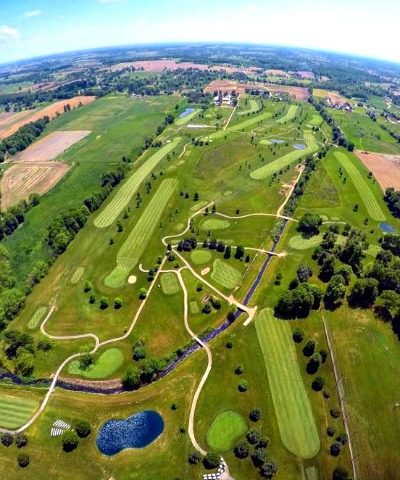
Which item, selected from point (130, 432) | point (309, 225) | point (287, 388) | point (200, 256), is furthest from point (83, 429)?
point (309, 225)

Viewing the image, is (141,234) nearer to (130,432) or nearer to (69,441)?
(130,432)

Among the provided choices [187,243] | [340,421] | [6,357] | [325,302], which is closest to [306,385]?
[340,421]

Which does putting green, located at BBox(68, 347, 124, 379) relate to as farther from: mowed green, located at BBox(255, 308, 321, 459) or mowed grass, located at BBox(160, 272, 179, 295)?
mowed green, located at BBox(255, 308, 321, 459)

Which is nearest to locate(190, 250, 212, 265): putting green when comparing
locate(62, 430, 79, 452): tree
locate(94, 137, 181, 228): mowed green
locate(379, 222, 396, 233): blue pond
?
locate(94, 137, 181, 228): mowed green

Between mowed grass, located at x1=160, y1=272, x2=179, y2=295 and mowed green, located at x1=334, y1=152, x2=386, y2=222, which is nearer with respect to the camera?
mowed grass, located at x1=160, y1=272, x2=179, y2=295

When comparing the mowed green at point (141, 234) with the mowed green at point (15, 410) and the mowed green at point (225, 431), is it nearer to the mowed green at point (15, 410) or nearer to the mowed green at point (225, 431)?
the mowed green at point (15, 410)

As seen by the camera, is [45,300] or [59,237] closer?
[45,300]

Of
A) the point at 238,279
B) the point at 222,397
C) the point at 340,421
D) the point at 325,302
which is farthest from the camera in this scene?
the point at 238,279

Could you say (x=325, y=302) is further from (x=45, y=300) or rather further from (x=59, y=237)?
(x=59, y=237)
